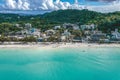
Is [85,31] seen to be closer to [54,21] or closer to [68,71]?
[54,21]

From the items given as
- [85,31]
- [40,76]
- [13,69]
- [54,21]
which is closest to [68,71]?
[40,76]

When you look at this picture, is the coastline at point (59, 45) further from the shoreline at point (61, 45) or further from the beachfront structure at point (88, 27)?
the beachfront structure at point (88, 27)

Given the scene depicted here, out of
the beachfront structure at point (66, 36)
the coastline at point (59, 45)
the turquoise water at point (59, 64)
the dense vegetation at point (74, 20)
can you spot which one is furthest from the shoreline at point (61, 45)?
the dense vegetation at point (74, 20)

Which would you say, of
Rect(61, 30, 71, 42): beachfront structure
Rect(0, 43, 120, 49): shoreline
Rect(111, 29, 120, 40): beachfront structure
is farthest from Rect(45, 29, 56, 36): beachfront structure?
Rect(111, 29, 120, 40): beachfront structure

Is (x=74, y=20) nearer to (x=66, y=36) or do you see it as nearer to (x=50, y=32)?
(x=50, y=32)

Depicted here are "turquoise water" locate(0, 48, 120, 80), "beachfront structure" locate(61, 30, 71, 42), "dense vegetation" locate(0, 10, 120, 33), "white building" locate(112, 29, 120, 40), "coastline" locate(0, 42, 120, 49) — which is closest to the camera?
"turquoise water" locate(0, 48, 120, 80)

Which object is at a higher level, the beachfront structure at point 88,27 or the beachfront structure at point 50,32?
the beachfront structure at point 88,27

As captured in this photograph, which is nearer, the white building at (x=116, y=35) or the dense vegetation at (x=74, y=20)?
A: the white building at (x=116, y=35)

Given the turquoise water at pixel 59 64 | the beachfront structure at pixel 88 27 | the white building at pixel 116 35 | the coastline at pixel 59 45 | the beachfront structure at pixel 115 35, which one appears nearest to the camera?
the turquoise water at pixel 59 64

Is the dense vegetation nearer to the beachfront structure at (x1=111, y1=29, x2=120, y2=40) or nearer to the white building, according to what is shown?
the beachfront structure at (x1=111, y1=29, x2=120, y2=40)
